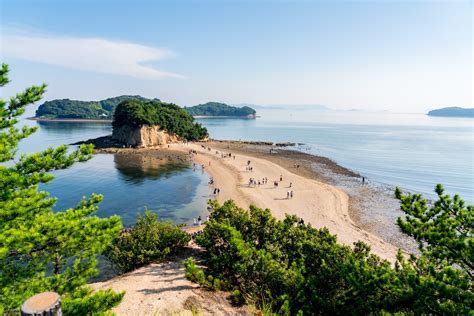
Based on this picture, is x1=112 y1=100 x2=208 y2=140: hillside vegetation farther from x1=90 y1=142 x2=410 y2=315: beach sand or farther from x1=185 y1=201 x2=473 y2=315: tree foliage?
x1=185 y1=201 x2=473 y2=315: tree foliage

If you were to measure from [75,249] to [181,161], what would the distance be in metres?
63.2

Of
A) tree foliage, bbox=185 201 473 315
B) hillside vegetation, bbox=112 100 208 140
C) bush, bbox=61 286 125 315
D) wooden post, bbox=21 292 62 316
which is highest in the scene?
hillside vegetation, bbox=112 100 208 140

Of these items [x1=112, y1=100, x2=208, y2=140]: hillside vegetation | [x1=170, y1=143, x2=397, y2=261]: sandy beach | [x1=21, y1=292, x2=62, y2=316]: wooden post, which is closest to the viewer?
[x1=21, y1=292, x2=62, y2=316]: wooden post

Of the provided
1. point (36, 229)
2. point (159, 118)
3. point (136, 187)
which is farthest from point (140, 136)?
point (36, 229)

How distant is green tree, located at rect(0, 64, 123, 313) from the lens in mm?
6758

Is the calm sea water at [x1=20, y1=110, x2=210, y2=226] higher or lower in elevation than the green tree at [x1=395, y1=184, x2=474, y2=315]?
lower

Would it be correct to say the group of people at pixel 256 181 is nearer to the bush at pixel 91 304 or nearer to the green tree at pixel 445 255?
the green tree at pixel 445 255

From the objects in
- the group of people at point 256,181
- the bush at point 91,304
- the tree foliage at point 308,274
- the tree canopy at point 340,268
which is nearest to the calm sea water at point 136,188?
the group of people at point 256,181

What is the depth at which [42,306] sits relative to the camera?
4.10 meters

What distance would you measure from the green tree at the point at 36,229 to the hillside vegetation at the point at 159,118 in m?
76.5

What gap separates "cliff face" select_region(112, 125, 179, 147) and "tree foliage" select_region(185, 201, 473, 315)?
2733 inches

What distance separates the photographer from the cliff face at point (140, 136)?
83.4 meters

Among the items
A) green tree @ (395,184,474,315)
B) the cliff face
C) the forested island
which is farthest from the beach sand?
green tree @ (395,184,474,315)

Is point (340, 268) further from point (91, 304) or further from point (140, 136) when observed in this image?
point (140, 136)
